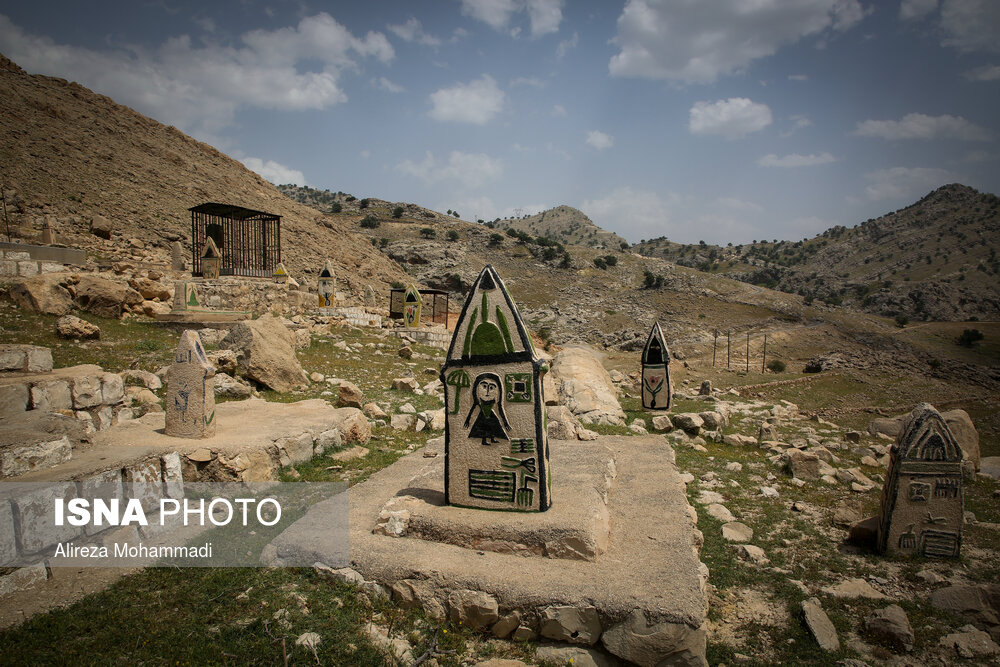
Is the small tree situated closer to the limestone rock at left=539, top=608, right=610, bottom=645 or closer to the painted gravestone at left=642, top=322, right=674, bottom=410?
the painted gravestone at left=642, top=322, right=674, bottom=410

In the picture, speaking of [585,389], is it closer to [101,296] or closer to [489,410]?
[489,410]

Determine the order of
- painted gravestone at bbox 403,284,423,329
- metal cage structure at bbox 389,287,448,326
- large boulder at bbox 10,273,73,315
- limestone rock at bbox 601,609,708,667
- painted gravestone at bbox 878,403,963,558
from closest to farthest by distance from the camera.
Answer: limestone rock at bbox 601,609,708,667 < painted gravestone at bbox 878,403,963,558 < large boulder at bbox 10,273,73,315 < painted gravestone at bbox 403,284,423,329 < metal cage structure at bbox 389,287,448,326

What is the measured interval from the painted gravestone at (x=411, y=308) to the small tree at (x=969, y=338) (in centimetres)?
3967

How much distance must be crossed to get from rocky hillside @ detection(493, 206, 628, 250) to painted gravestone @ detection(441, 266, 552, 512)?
124 meters

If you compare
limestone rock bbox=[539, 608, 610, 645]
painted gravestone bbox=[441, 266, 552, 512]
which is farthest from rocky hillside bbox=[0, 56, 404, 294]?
limestone rock bbox=[539, 608, 610, 645]

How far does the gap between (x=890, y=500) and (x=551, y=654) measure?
5813 mm

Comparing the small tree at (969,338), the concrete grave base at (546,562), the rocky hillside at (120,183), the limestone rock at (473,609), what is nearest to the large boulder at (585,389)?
the concrete grave base at (546,562)

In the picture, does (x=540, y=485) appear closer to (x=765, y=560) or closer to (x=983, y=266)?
(x=765, y=560)

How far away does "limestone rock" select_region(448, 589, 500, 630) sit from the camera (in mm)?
5502

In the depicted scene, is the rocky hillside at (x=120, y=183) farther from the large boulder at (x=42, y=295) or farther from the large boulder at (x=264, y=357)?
the large boulder at (x=264, y=357)

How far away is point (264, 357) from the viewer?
13.4 m

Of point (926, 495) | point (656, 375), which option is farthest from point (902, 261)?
point (926, 495)

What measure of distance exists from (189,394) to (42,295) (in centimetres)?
903

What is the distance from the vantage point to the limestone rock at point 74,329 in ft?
40.8
